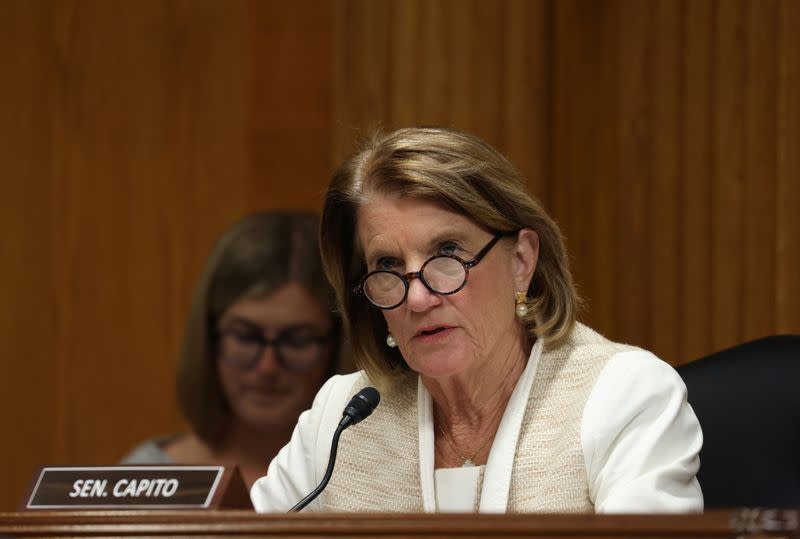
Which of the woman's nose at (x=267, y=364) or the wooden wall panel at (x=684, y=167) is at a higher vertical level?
the wooden wall panel at (x=684, y=167)

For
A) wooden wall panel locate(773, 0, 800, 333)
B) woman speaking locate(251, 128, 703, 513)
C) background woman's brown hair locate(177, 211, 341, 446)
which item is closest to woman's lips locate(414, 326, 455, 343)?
woman speaking locate(251, 128, 703, 513)

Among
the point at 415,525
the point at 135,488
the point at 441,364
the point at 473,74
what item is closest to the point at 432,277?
the point at 441,364

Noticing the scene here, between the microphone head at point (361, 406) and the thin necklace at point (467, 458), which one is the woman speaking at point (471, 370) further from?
the microphone head at point (361, 406)

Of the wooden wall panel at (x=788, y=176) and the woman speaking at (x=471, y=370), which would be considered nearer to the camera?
the woman speaking at (x=471, y=370)

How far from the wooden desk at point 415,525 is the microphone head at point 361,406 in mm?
552

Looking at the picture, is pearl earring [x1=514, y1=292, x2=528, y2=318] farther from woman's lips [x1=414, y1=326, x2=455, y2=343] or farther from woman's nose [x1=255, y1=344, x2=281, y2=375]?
woman's nose [x1=255, y1=344, x2=281, y2=375]

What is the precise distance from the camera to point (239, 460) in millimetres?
3699

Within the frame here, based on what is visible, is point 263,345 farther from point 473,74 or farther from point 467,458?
point 467,458

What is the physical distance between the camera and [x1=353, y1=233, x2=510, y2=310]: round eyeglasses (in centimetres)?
224

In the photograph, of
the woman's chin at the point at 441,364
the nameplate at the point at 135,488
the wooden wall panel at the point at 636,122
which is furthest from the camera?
the wooden wall panel at the point at 636,122

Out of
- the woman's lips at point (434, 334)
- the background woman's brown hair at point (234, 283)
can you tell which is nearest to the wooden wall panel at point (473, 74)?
the background woman's brown hair at point (234, 283)

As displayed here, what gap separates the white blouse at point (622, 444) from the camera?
6.61 ft

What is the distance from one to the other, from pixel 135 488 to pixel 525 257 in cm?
89

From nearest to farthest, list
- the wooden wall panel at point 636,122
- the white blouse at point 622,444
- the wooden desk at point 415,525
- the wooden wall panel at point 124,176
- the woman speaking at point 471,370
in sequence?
the wooden desk at point 415,525 → the white blouse at point 622,444 → the woman speaking at point 471,370 → the wooden wall panel at point 636,122 → the wooden wall panel at point 124,176
